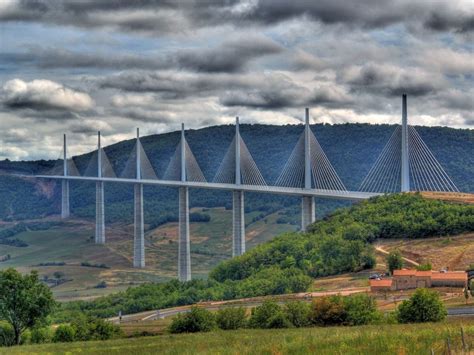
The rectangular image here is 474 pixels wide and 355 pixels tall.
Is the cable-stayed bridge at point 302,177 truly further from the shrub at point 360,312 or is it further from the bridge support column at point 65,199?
the bridge support column at point 65,199

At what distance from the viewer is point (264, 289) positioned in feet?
200

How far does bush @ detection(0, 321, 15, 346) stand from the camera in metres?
42.9

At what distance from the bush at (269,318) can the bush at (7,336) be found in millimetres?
13509

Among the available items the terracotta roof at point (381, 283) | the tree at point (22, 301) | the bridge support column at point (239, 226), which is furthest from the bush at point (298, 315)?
the bridge support column at point (239, 226)

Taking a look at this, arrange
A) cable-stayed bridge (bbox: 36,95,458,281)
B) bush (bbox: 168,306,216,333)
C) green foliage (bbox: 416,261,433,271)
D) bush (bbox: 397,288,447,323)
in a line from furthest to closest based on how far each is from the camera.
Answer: cable-stayed bridge (bbox: 36,95,458,281) → green foliage (bbox: 416,261,433,271) → bush (bbox: 168,306,216,333) → bush (bbox: 397,288,447,323)

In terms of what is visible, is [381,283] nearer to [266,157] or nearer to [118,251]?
[118,251]

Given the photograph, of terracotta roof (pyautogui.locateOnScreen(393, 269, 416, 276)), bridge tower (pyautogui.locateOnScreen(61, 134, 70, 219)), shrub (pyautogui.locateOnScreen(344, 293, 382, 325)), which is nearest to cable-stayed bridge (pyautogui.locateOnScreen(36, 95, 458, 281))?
terracotta roof (pyautogui.locateOnScreen(393, 269, 416, 276))

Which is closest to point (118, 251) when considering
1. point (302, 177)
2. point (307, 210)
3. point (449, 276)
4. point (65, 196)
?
point (65, 196)

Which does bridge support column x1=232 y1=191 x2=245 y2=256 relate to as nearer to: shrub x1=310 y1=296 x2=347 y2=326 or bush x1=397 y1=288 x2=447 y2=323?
shrub x1=310 y1=296 x2=347 y2=326

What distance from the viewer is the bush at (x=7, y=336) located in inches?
1690

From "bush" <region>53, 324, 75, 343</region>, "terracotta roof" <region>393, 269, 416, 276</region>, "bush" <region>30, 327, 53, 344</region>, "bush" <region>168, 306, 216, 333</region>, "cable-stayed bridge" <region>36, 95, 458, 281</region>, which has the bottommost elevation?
"bush" <region>30, 327, 53, 344</region>

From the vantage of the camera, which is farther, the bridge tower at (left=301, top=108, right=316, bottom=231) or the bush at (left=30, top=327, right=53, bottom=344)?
the bridge tower at (left=301, top=108, right=316, bottom=231)

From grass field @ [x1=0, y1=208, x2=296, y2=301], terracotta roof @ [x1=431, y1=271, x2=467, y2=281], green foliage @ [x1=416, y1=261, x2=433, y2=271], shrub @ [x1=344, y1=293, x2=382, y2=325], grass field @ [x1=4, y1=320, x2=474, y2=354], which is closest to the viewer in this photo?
grass field @ [x1=4, y1=320, x2=474, y2=354]

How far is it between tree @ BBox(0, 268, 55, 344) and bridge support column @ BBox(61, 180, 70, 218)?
422ft
